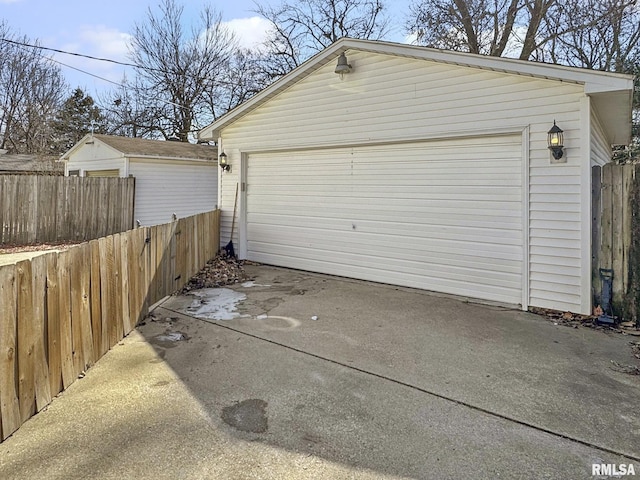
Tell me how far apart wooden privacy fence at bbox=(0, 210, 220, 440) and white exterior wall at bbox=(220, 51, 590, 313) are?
3.65 meters

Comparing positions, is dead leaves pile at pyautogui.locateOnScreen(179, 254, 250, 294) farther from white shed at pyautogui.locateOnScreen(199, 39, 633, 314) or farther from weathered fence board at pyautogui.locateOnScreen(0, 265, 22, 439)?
weathered fence board at pyautogui.locateOnScreen(0, 265, 22, 439)

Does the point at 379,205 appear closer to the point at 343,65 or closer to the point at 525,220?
the point at 525,220

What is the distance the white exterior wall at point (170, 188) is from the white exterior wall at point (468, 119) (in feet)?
18.7

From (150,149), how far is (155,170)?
0.67 metres

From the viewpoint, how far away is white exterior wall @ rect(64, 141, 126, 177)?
37.7ft

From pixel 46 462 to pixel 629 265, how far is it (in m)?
5.67

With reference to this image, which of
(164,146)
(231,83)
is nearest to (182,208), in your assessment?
(164,146)

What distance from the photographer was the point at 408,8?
1380cm

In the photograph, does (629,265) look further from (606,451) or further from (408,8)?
(408,8)

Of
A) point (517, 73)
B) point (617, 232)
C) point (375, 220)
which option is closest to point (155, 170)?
point (375, 220)

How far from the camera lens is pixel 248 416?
257 centimetres

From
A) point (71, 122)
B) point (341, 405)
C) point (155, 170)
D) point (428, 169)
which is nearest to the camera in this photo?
point (341, 405)

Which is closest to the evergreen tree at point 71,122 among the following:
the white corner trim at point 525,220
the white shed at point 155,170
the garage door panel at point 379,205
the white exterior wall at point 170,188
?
the white shed at point 155,170

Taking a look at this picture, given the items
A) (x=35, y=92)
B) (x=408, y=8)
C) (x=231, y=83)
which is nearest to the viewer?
(x=408, y=8)
